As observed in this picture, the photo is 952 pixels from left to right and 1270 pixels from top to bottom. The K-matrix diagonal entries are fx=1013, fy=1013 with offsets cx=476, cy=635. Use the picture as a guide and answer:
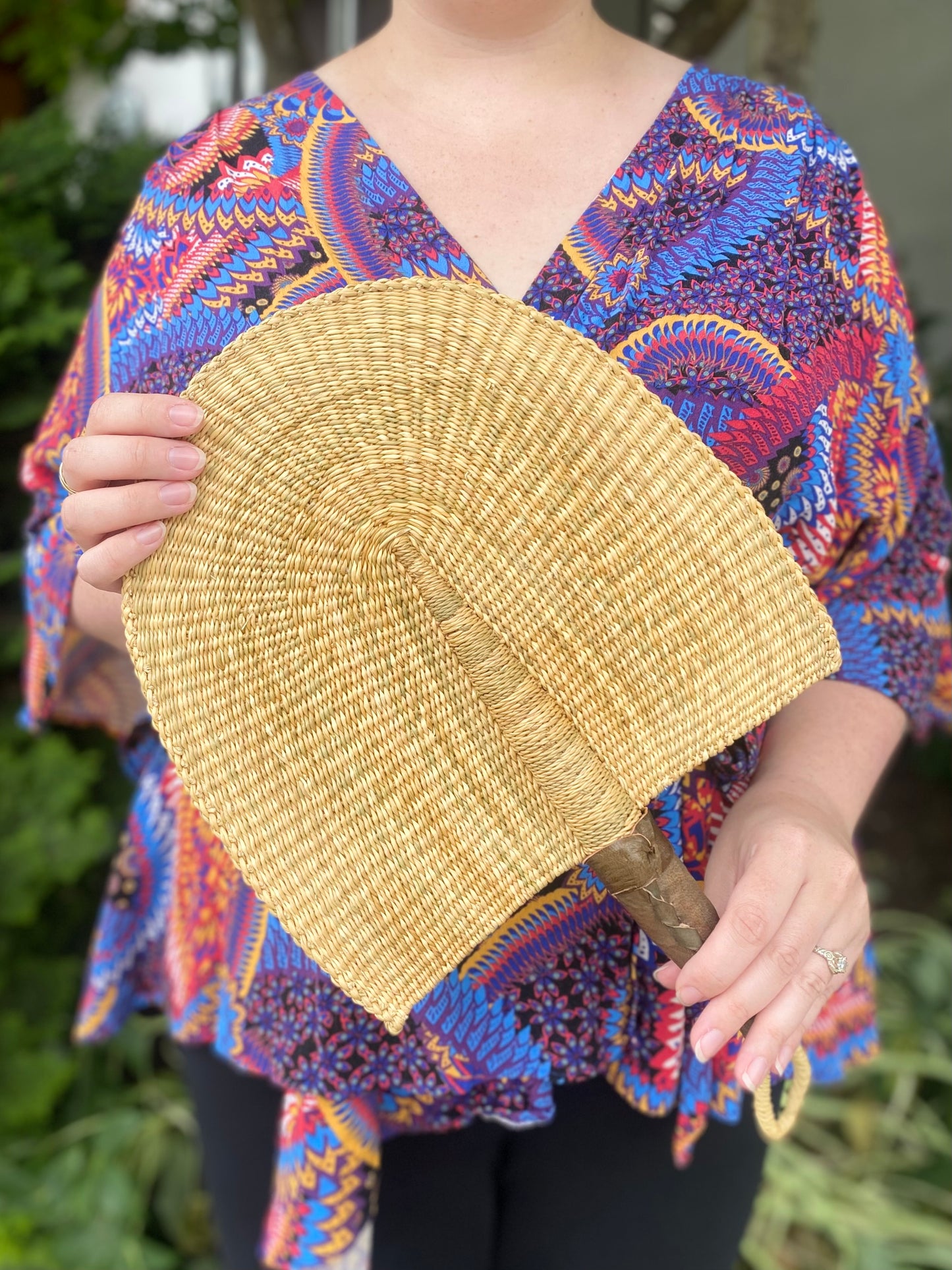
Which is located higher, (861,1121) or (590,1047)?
(590,1047)

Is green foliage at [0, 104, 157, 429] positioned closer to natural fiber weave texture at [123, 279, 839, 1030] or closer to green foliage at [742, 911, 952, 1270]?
natural fiber weave texture at [123, 279, 839, 1030]

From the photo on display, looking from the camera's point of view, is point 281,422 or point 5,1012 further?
point 5,1012

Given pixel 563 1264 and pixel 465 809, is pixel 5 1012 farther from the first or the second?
pixel 465 809

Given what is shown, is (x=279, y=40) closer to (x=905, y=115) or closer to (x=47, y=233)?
(x=47, y=233)

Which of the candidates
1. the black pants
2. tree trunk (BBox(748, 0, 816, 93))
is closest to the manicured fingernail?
the black pants

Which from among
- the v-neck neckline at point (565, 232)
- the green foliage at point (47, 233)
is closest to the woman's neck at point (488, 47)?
the v-neck neckline at point (565, 232)

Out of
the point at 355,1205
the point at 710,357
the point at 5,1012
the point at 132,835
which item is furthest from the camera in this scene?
the point at 5,1012

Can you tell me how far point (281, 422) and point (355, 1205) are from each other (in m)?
0.64

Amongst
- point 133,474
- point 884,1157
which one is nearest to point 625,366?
point 133,474

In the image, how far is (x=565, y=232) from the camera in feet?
2.42

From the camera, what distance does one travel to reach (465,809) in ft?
2.02

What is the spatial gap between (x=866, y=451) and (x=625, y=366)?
23 cm

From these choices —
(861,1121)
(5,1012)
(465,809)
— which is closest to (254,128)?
(465,809)

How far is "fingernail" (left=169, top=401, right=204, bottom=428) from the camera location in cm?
57
